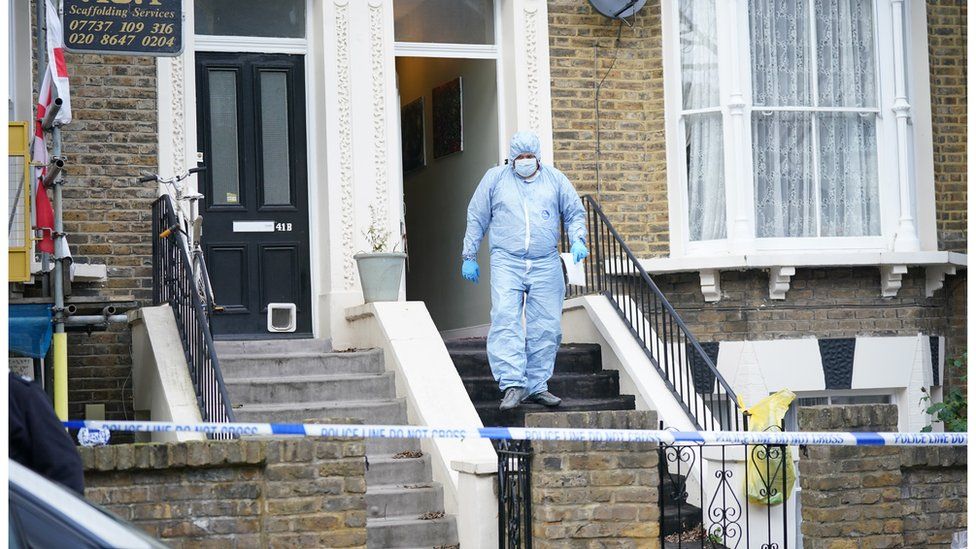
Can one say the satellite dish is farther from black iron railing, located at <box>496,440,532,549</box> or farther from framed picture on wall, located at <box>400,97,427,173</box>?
black iron railing, located at <box>496,440,532,549</box>

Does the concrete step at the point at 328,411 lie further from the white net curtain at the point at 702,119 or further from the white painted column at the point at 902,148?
the white painted column at the point at 902,148

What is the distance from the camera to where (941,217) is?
1238cm

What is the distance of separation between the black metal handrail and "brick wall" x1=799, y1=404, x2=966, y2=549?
2292 millimetres

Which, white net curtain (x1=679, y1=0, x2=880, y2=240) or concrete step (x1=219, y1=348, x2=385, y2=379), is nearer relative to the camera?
concrete step (x1=219, y1=348, x2=385, y2=379)

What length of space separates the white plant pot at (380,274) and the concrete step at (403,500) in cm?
220

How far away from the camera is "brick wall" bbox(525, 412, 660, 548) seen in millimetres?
7320

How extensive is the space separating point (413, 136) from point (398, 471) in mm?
5689

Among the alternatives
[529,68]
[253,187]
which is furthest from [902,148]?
[253,187]

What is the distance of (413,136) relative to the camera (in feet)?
46.8

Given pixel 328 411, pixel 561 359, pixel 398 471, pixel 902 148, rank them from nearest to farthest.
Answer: pixel 398 471 < pixel 328 411 < pixel 561 359 < pixel 902 148

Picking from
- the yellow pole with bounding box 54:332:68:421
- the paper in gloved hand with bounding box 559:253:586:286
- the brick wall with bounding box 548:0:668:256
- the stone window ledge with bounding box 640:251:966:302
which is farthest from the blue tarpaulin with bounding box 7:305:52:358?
the stone window ledge with bounding box 640:251:966:302

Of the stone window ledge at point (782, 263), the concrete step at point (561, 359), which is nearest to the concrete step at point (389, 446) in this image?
the concrete step at point (561, 359)

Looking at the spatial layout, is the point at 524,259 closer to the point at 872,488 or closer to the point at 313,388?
the point at 313,388

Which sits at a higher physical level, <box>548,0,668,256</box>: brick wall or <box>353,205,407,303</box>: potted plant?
<box>548,0,668,256</box>: brick wall
